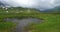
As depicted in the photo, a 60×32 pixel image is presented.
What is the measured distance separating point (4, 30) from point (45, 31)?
159 inches

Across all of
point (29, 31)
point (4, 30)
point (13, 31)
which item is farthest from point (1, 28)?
point (29, 31)

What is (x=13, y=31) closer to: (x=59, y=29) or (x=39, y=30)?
(x=39, y=30)

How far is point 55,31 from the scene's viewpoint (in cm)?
1370

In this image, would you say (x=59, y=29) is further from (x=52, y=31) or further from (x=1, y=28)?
(x=1, y=28)

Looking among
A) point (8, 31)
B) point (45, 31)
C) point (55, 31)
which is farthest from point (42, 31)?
point (8, 31)

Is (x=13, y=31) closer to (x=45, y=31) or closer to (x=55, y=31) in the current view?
(x=45, y=31)

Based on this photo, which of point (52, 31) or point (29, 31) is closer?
point (52, 31)

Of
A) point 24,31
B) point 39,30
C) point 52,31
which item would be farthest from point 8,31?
point 52,31

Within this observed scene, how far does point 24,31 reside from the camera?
14.4 m

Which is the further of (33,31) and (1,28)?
(1,28)

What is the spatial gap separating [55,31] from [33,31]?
2094 millimetres

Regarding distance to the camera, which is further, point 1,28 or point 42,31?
point 1,28

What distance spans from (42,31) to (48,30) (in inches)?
23.0

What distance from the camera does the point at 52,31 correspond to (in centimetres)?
1361
